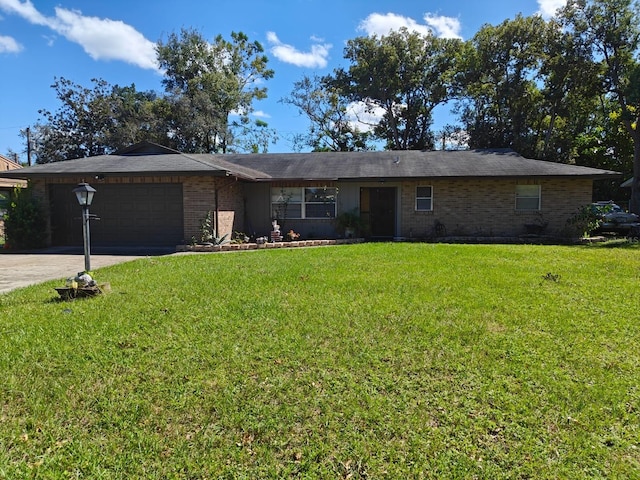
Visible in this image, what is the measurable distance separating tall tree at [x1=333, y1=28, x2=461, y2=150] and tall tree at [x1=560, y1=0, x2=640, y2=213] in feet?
30.1

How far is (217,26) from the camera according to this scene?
30453mm

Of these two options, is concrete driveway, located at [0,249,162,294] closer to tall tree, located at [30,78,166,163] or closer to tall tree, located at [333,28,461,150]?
tall tree, located at [30,78,166,163]

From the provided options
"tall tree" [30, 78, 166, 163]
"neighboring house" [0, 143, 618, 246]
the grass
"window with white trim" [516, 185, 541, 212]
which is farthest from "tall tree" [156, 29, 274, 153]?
the grass

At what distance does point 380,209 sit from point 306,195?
123 inches

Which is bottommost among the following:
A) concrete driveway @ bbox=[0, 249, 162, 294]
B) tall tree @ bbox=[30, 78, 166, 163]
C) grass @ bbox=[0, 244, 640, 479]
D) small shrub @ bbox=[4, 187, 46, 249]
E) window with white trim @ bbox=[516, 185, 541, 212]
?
grass @ bbox=[0, 244, 640, 479]

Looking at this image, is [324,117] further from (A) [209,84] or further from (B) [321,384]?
(B) [321,384]

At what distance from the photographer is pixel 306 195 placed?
15.1 metres

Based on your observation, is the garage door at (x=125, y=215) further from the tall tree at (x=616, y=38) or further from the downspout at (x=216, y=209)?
the tall tree at (x=616, y=38)

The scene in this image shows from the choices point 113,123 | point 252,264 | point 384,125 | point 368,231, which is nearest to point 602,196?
point 384,125

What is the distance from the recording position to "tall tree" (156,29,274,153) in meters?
28.9

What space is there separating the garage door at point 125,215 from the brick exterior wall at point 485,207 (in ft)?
27.0

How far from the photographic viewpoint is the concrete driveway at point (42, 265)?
7477 mm

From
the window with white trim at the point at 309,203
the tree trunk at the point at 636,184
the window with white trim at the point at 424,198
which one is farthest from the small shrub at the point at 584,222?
the tree trunk at the point at 636,184

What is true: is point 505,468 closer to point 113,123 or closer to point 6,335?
point 6,335
